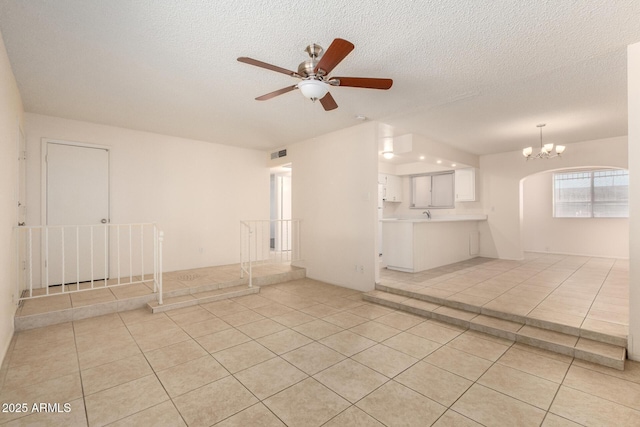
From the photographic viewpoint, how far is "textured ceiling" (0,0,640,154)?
2049 millimetres

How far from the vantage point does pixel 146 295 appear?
3.93 metres

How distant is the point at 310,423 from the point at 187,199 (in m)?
4.80

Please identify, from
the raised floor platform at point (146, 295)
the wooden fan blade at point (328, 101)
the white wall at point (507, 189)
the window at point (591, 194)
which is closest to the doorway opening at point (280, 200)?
the raised floor platform at point (146, 295)

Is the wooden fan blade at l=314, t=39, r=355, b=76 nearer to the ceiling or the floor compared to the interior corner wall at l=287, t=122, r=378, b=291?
nearer to the ceiling

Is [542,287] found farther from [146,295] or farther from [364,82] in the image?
[146,295]

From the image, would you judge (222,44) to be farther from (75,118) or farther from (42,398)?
(75,118)

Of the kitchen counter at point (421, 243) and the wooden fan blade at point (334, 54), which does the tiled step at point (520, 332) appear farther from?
the wooden fan blade at point (334, 54)

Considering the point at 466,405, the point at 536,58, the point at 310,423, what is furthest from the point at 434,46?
the point at 310,423

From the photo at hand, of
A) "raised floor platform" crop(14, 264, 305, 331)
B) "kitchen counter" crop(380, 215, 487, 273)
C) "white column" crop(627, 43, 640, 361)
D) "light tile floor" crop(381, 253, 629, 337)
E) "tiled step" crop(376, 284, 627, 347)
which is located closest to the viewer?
"white column" crop(627, 43, 640, 361)

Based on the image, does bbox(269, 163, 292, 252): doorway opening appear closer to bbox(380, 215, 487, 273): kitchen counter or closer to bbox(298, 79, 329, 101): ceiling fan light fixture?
bbox(380, 215, 487, 273): kitchen counter

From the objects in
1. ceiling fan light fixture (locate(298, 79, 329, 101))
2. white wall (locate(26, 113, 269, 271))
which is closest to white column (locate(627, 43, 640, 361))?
ceiling fan light fixture (locate(298, 79, 329, 101))

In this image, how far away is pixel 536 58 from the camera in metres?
2.67

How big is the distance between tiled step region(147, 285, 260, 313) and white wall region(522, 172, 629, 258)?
7.65 metres

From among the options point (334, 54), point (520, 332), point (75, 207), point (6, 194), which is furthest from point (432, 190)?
point (6, 194)
